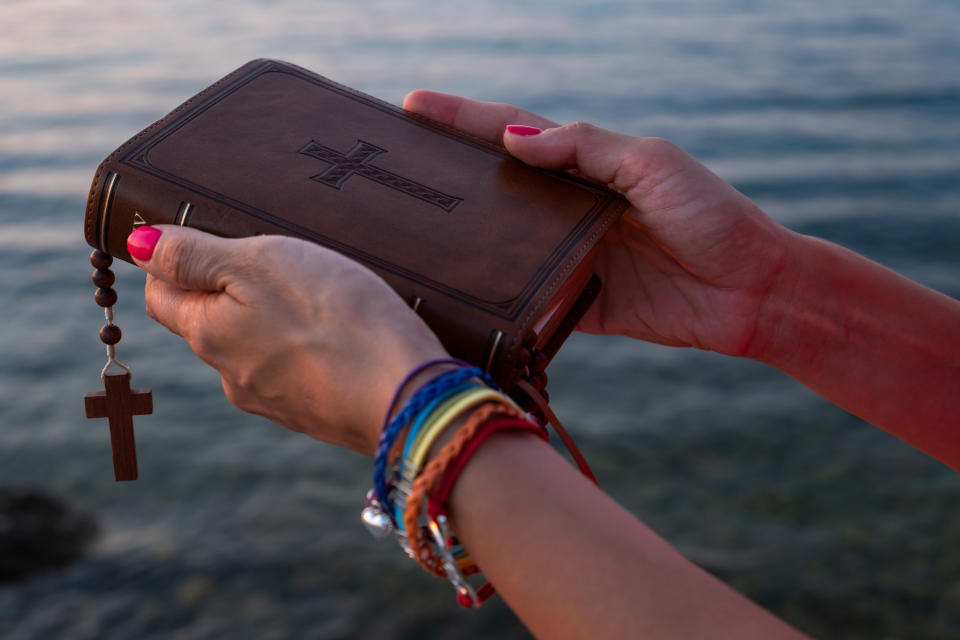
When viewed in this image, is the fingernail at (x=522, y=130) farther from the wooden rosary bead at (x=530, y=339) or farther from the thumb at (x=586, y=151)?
the wooden rosary bead at (x=530, y=339)

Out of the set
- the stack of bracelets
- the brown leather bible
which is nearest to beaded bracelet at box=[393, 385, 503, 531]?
the stack of bracelets

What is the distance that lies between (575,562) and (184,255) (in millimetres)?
630

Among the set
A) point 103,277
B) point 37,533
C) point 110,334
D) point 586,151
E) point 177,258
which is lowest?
point 37,533

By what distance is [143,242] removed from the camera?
117 cm

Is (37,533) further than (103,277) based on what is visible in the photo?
Yes

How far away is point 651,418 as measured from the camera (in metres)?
3.08

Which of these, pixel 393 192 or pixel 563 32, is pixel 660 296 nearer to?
pixel 393 192

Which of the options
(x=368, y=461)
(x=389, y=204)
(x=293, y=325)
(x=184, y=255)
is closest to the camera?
(x=293, y=325)

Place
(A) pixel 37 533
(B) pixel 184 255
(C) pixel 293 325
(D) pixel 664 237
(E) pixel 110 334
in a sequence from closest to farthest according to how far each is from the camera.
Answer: (C) pixel 293 325 < (B) pixel 184 255 < (E) pixel 110 334 < (D) pixel 664 237 < (A) pixel 37 533

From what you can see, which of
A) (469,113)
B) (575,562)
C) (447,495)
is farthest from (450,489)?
(469,113)

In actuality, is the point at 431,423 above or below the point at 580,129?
below

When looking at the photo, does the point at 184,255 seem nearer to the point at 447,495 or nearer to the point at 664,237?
the point at 447,495

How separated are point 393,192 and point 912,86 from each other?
5.13 meters

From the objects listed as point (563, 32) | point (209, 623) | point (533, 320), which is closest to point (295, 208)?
point (533, 320)
